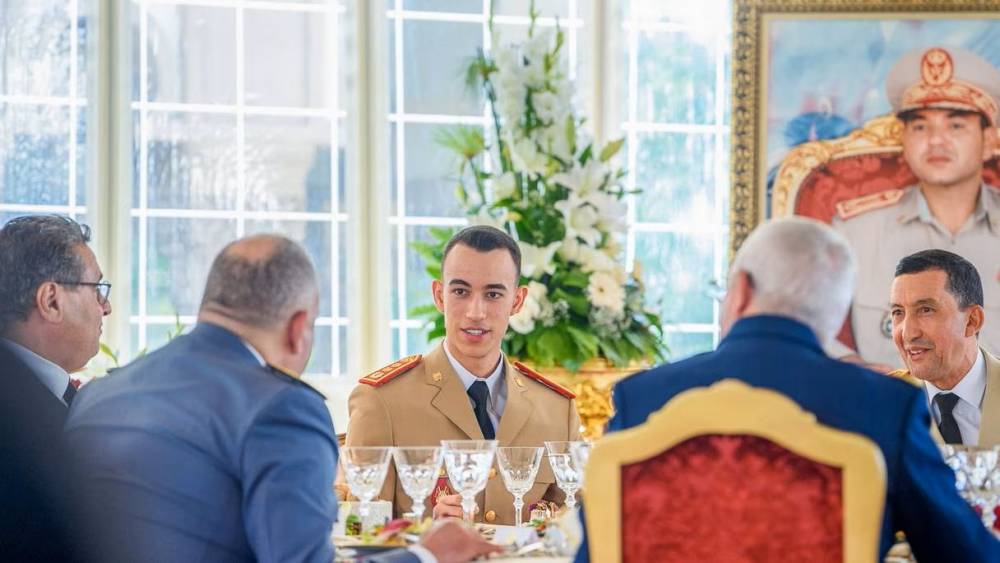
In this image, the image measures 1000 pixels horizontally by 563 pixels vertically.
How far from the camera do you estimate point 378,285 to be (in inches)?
240

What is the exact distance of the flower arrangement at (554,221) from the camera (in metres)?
5.27

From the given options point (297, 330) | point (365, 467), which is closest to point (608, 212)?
point (365, 467)

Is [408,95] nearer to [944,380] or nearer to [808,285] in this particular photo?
[944,380]

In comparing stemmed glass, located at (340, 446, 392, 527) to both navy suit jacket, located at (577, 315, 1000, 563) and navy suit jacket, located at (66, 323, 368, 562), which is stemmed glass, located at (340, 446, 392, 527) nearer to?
navy suit jacket, located at (66, 323, 368, 562)

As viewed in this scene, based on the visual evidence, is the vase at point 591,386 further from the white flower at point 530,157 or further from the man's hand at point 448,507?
the man's hand at point 448,507

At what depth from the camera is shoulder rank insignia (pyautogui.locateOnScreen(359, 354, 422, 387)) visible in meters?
3.75

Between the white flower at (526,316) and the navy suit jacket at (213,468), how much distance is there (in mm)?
2785

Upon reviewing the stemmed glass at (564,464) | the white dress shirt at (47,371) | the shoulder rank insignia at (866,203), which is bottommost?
the stemmed glass at (564,464)

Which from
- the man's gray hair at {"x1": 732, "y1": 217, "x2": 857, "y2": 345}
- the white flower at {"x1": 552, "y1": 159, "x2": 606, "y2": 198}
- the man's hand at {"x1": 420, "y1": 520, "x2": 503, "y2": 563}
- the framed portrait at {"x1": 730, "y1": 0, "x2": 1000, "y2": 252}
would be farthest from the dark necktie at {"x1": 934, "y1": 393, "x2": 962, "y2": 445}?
the framed portrait at {"x1": 730, "y1": 0, "x2": 1000, "y2": 252}

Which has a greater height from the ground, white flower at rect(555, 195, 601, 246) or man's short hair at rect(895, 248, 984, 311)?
white flower at rect(555, 195, 601, 246)

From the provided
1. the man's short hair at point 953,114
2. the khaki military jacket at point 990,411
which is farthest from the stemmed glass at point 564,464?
the man's short hair at point 953,114

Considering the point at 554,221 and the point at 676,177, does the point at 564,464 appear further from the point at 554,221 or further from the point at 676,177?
the point at 676,177

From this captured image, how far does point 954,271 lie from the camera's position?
3.77 m

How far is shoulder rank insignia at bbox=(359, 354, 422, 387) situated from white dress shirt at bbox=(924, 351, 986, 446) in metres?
1.51
